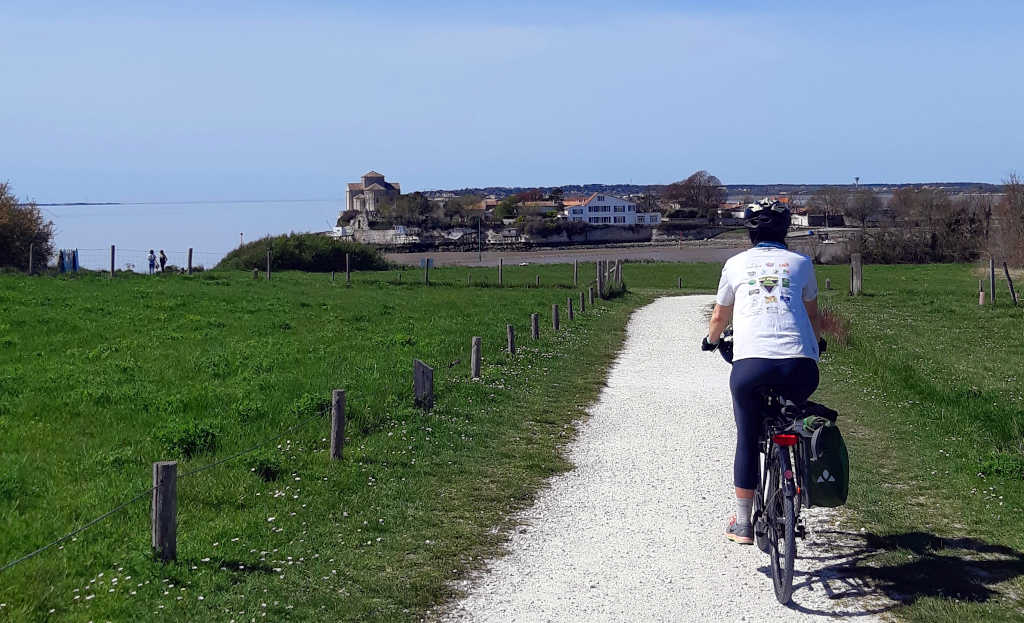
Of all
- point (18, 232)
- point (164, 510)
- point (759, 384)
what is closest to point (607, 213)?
point (18, 232)

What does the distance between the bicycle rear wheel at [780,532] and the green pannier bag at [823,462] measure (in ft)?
0.52

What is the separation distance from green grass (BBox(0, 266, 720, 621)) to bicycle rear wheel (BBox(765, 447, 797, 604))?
2113mm

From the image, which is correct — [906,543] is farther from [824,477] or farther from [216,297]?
[216,297]

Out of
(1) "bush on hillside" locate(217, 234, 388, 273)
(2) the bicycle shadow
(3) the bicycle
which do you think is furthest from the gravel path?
(1) "bush on hillside" locate(217, 234, 388, 273)

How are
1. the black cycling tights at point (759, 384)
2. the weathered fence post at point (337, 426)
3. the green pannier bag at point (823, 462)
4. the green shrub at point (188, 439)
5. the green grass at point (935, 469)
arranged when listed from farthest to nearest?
the green shrub at point (188, 439) < the weathered fence post at point (337, 426) < the green grass at point (935, 469) < the black cycling tights at point (759, 384) < the green pannier bag at point (823, 462)

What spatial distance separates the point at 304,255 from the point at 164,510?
72.6m

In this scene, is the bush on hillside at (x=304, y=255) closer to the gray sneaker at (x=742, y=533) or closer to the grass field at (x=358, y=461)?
the grass field at (x=358, y=461)

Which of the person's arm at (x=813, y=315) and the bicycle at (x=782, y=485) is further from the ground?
the person's arm at (x=813, y=315)

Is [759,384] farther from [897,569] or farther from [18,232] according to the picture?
[18,232]

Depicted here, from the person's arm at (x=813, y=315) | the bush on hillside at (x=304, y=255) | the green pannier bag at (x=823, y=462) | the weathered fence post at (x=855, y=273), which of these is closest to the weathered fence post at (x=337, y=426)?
the person's arm at (x=813, y=315)

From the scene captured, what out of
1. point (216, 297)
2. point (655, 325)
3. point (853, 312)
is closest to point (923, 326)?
point (853, 312)

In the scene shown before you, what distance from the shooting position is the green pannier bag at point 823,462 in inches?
233

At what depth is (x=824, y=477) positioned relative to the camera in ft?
19.6

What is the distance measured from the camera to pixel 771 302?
6.38m
